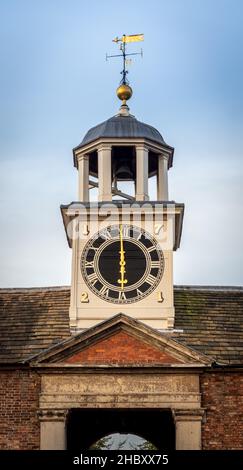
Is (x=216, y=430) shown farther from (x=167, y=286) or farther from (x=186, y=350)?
(x=167, y=286)

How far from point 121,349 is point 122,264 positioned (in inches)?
86.2

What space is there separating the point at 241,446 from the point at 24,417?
4.68 metres

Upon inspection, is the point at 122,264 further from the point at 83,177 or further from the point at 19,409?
the point at 19,409

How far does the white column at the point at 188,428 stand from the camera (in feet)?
65.4

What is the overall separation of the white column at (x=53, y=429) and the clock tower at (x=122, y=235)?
219cm

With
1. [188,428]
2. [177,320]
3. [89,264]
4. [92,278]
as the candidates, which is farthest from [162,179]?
[188,428]

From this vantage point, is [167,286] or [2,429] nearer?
[2,429]

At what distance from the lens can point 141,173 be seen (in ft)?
74.9

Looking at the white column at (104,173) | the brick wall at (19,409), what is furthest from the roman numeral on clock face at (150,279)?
the brick wall at (19,409)

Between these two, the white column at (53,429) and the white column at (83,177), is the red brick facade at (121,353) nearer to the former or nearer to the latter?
the white column at (53,429)

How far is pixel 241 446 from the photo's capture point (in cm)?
2002
